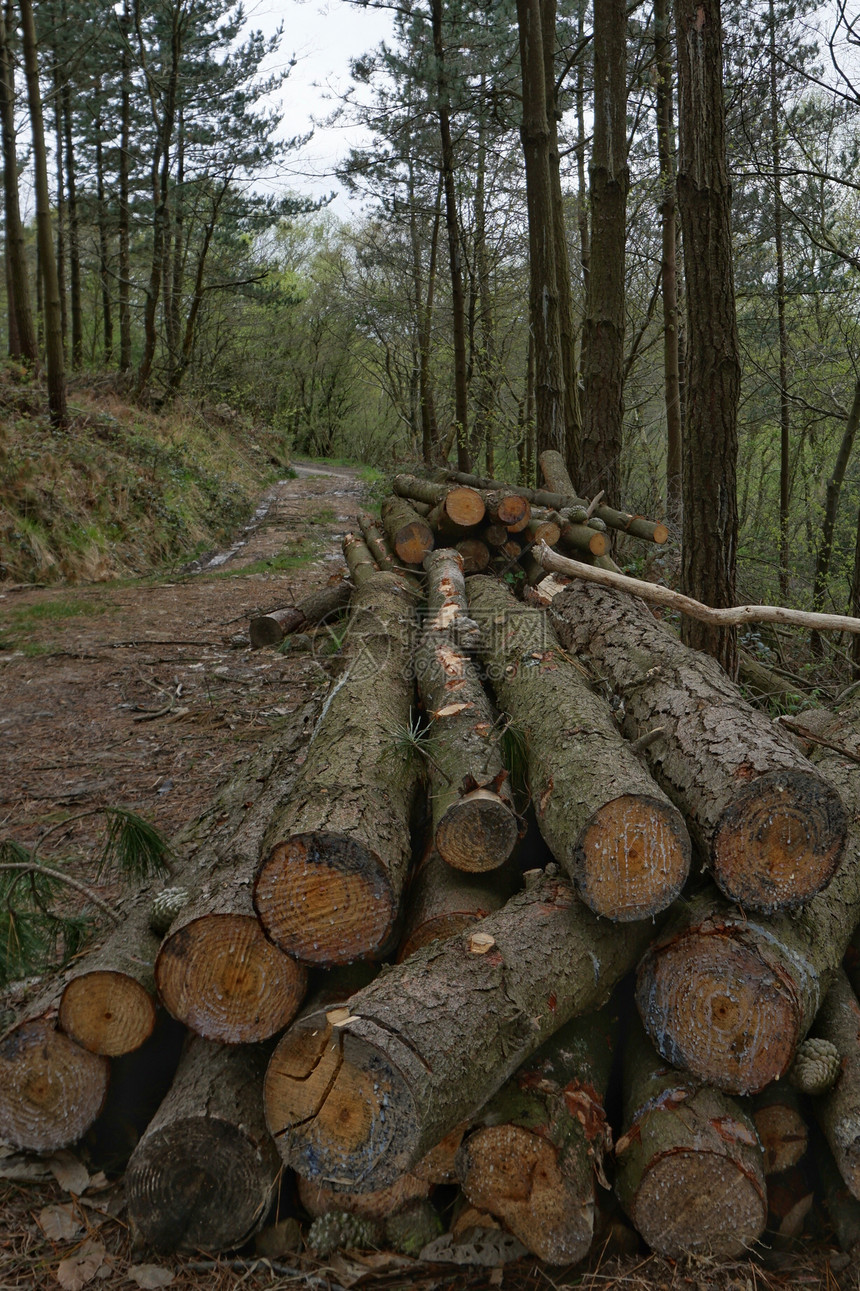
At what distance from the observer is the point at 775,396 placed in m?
12.2

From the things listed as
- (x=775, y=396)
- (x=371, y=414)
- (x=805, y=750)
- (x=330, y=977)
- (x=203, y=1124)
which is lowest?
(x=203, y=1124)

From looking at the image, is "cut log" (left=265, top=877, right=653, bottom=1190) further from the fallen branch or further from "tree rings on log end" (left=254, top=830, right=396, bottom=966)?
the fallen branch

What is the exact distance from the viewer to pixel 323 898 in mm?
2408

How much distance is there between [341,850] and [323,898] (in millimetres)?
154

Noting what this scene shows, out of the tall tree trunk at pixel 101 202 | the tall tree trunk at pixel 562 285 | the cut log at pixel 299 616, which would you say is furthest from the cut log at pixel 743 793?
the tall tree trunk at pixel 101 202

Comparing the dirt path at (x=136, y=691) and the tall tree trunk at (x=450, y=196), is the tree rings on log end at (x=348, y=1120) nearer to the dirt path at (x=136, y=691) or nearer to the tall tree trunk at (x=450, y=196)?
the dirt path at (x=136, y=691)

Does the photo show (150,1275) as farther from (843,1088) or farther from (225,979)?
(843,1088)

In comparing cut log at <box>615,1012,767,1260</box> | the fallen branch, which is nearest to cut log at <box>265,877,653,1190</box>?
cut log at <box>615,1012,767,1260</box>

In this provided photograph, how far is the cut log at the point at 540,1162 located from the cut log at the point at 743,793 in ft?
2.55

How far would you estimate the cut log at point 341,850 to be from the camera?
238cm

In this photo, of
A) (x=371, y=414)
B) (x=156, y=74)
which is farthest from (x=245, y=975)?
(x=371, y=414)

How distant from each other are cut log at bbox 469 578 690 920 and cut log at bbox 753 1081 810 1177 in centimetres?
63

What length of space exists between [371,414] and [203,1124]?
39.3 metres

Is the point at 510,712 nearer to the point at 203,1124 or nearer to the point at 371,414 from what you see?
the point at 203,1124
